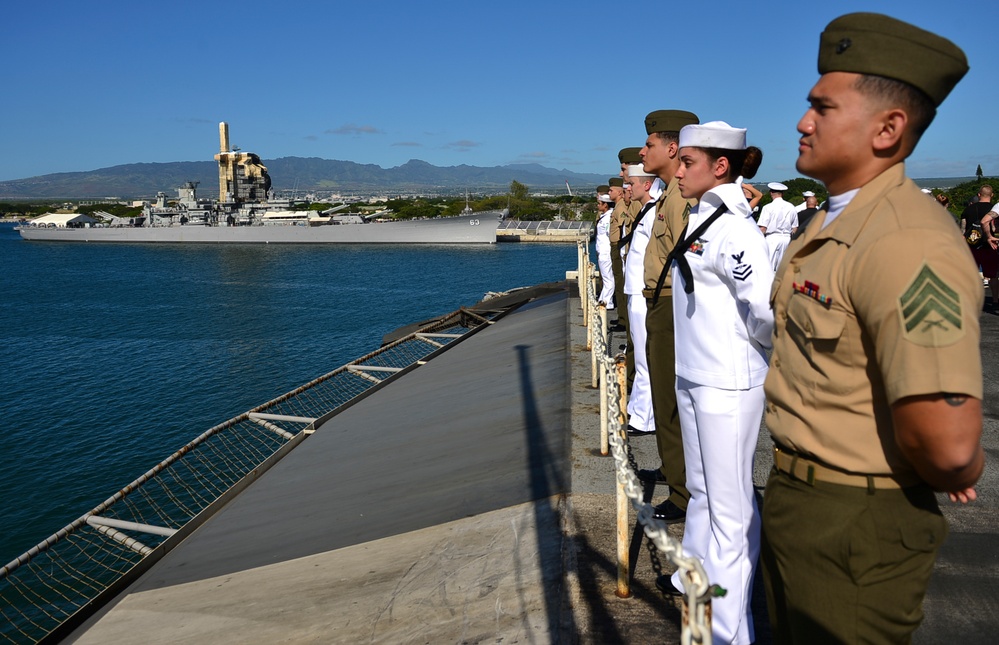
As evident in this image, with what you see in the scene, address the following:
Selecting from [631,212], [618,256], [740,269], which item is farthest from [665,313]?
[618,256]

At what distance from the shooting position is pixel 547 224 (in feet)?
304

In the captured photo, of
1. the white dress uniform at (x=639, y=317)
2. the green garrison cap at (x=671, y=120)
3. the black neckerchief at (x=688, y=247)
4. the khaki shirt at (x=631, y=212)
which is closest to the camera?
the black neckerchief at (x=688, y=247)

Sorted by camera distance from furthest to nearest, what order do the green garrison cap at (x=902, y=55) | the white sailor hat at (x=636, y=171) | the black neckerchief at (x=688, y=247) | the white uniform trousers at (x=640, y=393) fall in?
1. the white sailor hat at (x=636, y=171)
2. the white uniform trousers at (x=640, y=393)
3. the black neckerchief at (x=688, y=247)
4. the green garrison cap at (x=902, y=55)

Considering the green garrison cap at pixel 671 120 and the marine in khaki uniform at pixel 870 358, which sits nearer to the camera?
the marine in khaki uniform at pixel 870 358

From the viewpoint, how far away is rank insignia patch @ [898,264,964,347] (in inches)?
62.0

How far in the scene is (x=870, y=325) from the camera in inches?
67.7

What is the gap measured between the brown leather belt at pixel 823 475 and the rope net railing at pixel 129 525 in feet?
17.9

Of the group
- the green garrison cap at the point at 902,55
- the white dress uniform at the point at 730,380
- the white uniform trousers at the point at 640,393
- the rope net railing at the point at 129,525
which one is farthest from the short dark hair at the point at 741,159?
the rope net railing at the point at 129,525

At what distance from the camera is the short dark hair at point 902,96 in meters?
1.81

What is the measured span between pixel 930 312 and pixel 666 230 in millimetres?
2778

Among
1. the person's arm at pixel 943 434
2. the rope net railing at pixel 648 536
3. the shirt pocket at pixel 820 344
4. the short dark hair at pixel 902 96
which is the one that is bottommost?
the rope net railing at pixel 648 536

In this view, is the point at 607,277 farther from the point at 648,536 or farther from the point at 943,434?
the point at 943,434

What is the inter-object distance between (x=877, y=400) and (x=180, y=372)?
2208 centimetres

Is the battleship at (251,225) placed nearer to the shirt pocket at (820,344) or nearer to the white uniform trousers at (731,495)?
the white uniform trousers at (731,495)
